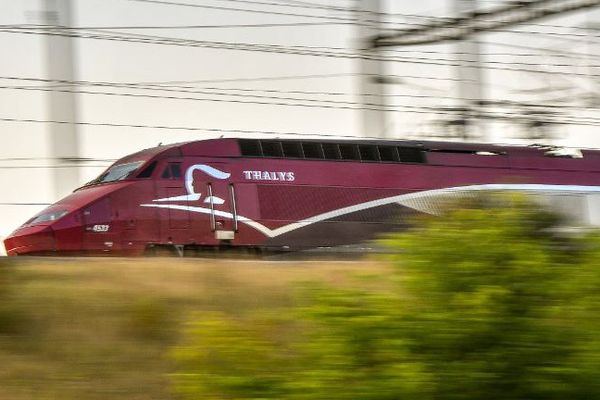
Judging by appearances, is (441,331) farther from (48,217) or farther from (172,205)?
(48,217)

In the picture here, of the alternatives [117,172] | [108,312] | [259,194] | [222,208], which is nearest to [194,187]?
[222,208]

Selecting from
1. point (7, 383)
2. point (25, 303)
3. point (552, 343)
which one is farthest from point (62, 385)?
point (552, 343)

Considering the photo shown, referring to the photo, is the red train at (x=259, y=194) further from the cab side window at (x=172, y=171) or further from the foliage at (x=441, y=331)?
the foliage at (x=441, y=331)

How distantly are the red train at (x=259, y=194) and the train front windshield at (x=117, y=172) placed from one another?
0.03 meters

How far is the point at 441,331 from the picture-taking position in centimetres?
614

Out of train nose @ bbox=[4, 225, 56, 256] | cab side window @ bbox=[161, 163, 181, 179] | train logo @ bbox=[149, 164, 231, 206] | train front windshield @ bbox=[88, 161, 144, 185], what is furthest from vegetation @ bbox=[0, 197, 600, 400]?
train front windshield @ bbox=[88, 161, 144, 185]

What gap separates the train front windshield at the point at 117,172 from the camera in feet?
65.5

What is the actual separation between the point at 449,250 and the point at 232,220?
1366 cm

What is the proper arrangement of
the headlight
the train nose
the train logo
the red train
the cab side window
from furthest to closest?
1. the cab side window
2. the train logo
3. the headlight
4. the red train
5. the train nose

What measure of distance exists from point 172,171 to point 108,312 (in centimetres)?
1144

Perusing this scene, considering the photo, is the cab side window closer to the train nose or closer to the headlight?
the headlight

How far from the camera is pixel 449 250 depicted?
6.43 meters

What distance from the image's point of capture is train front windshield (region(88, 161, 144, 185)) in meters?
20.0

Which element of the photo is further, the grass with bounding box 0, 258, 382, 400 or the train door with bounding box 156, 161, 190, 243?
the train door with bounding box 156, 161, 190, 243
